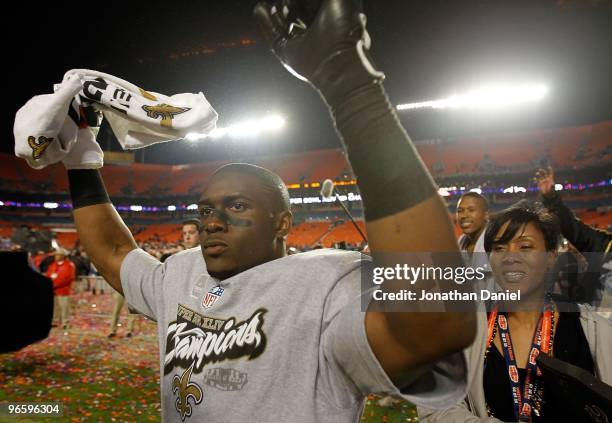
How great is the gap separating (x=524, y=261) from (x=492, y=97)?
3192 centimetres

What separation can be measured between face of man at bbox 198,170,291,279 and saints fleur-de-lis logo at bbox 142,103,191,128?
0.36m

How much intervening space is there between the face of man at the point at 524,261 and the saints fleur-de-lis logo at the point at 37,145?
8.11 feet

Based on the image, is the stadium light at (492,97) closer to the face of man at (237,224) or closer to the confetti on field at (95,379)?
the confetti on field at (95,379)

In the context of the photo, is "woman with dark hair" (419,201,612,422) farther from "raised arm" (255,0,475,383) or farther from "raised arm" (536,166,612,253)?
"raised arm" (536,166,612,253)

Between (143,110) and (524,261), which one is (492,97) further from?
(143,110)

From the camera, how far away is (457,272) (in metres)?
0.78

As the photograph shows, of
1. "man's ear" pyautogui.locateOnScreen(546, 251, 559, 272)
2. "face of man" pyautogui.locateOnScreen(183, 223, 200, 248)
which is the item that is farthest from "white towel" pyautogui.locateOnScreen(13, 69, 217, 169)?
"face of man" pyautogui.locateOnScreen(183, 223, 200, 248)

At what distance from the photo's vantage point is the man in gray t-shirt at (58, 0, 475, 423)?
32.1 inches

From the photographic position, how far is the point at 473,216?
14.2ft

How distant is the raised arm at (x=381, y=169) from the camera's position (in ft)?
2.61

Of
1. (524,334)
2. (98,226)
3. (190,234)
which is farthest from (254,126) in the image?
(524,334)

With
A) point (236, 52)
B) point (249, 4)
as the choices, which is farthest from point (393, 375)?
point (236, 52)

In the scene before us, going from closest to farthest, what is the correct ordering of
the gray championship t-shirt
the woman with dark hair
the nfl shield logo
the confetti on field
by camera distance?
the gray championship t-shirt → the nfl shield logo → the woman with dark hair → the confetti on field

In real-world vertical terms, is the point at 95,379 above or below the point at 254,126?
below
